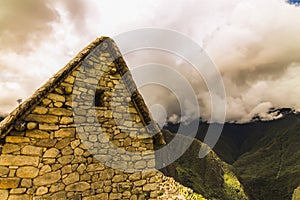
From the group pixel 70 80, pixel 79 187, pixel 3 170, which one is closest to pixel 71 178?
pixel 79 187

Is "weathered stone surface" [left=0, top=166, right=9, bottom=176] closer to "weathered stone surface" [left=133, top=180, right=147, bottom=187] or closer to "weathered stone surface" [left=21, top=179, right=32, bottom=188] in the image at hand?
"weathered stone surface" [left=21, top=179, right=32, bottom=188]

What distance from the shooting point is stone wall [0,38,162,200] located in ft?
18.6

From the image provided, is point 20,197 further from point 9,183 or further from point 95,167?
point 95,167

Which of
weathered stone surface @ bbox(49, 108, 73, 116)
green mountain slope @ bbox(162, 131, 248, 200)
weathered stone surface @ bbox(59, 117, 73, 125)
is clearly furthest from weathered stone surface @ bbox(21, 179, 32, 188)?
green mountain slope @ bbox(162, 131, 248, 200)

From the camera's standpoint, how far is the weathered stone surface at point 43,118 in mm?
5946

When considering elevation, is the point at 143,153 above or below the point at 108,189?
above

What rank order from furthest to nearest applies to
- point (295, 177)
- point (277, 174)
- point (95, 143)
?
point (277, 174) < point (295, 177) < point (95, 143)

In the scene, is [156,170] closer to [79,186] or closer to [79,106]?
[79,186]

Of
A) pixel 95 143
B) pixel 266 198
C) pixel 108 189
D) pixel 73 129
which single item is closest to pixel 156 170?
pixel 108 189

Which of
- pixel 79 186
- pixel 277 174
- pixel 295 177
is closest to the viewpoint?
pixel 79 186

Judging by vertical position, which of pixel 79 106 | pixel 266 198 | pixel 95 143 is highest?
pixel 79 106

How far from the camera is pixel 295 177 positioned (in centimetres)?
14438

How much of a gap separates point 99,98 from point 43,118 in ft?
5.36

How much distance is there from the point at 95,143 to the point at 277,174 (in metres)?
178
